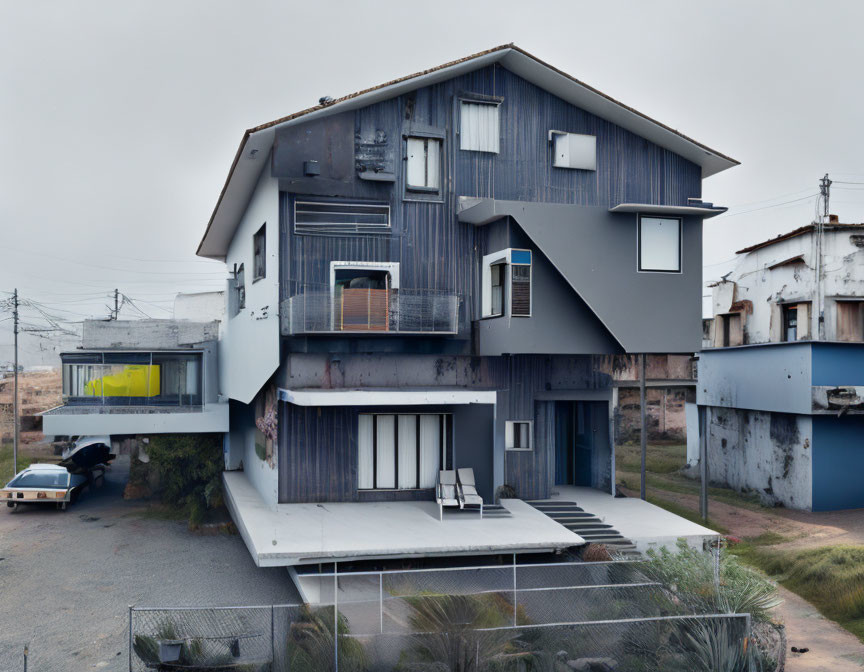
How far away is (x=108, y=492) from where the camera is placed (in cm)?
2684

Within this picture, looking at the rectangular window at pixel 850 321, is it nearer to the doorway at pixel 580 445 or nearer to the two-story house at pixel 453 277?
the two-story house at pixel 453 277

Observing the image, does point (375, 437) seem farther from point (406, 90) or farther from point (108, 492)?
point (108, 492)

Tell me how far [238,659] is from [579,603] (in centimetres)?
565

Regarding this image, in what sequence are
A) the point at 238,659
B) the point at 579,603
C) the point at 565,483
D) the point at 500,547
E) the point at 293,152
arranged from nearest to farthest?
the point at 238,659, the point at 579,603, the point at 500,547, the point at 293,152, the point at 565,483

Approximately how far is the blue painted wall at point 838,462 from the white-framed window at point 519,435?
9394mm

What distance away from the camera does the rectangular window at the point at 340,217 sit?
17656 millimetres

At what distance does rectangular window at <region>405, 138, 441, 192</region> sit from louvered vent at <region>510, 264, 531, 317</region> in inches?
121

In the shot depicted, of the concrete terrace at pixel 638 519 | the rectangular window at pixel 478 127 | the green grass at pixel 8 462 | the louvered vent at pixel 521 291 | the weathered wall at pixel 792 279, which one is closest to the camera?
the concrete terrace at pixel 638 519

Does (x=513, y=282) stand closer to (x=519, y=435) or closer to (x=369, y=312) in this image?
(x=369, y=312)

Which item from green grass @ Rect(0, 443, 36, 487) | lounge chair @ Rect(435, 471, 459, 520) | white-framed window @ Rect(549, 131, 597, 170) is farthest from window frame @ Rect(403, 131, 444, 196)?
green grass @ Rect(0, 443, 36, 487)

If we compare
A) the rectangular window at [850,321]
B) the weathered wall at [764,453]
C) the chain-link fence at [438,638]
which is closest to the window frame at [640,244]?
the weathered wall at [764,453]

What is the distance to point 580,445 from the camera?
21.9m

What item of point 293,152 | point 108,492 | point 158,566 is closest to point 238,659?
point 158,566

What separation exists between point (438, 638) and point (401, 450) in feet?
26.8
